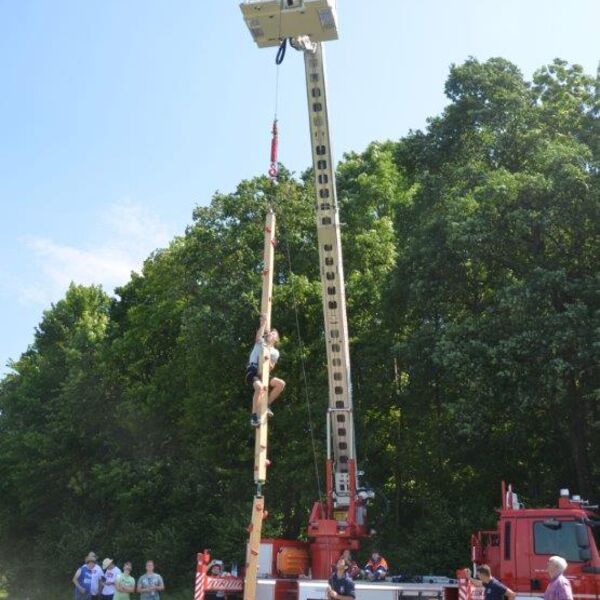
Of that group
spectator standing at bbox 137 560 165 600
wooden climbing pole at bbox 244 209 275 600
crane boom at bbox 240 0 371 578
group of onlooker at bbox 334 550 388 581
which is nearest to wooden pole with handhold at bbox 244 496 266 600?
wooden climbing pole at bbox 244 209 275 600

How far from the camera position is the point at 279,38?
1416 centimetres

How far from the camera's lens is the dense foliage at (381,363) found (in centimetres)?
2086

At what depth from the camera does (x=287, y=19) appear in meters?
14.1

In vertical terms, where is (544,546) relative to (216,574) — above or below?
above

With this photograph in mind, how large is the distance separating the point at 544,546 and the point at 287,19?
944 cm

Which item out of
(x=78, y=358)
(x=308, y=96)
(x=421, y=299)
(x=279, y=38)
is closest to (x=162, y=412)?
(x=78, y=358)

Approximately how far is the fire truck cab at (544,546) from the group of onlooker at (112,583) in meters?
7.31

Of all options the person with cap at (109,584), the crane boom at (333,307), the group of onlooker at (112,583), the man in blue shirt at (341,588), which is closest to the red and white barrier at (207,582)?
the group of onlooker at (112,583)

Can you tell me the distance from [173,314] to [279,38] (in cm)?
2215

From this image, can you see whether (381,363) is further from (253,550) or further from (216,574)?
(253,550)

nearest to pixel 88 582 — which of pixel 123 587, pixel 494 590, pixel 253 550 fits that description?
pixel 123 587

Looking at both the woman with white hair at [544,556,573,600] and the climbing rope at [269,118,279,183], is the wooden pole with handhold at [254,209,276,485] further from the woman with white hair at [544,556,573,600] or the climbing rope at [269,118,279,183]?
the woman with white hair at [544,556,573,600]

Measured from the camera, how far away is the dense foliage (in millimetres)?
20859

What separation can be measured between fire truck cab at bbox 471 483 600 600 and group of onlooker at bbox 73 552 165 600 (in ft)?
24.0
